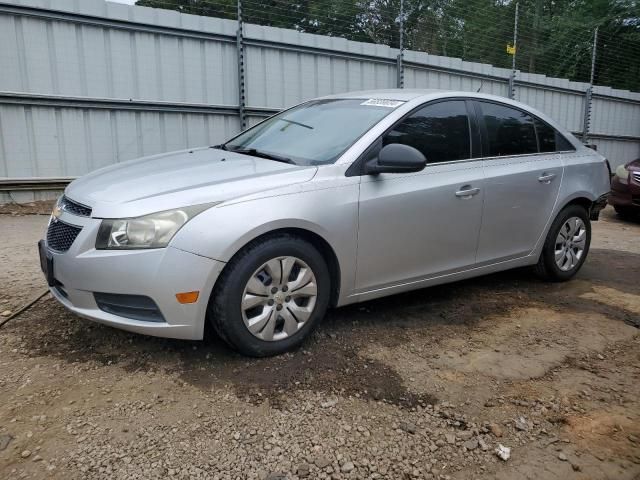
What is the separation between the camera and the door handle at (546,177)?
4359 millimetres

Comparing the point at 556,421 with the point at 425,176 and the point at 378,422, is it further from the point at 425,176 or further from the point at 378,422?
the point at 425,176

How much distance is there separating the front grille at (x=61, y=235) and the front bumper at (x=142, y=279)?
53 mm

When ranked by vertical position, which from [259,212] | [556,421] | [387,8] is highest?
[387,8]

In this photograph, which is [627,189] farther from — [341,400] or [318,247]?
[341,400]

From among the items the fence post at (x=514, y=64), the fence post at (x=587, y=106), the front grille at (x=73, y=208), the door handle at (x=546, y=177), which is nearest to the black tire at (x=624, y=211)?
the fence post at (x=514, y=64)

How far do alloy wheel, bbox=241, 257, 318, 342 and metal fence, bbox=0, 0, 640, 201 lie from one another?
5478 mm

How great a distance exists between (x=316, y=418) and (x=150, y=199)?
4.55 ft

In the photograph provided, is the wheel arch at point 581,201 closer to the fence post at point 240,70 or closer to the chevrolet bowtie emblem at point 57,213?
the chevrolet bowtie emblem at point 57,213

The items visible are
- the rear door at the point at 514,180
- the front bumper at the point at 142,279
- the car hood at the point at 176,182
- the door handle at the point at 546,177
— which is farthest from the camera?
the door handle at the point at 546,177

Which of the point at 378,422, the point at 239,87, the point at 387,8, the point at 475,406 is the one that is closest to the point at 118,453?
the point at 378,422

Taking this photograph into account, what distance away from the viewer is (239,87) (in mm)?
8516

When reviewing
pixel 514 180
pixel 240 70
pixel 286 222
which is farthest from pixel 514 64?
pixel 286 222

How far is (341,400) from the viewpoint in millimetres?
2715

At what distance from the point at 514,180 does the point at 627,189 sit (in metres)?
6.02
